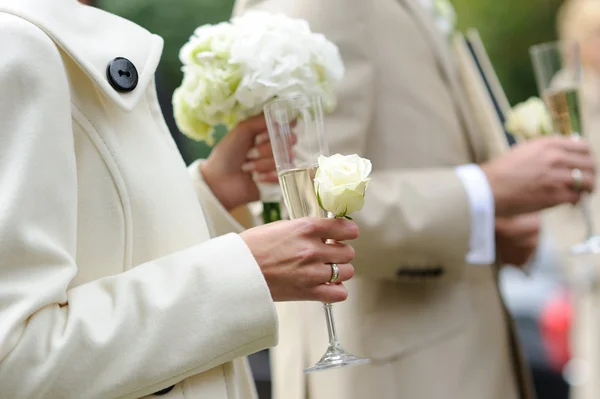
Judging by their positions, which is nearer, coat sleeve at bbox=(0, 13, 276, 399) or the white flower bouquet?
coat sleeve at bbox=(0, 13, 276, 399)

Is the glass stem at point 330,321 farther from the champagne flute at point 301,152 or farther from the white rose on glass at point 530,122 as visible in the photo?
the white rose on glass at point 530,122

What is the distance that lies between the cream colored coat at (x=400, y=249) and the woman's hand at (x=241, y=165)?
0.29 m

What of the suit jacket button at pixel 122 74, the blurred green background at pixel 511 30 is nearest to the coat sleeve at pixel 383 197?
the suit jacket button at pixel 122 74

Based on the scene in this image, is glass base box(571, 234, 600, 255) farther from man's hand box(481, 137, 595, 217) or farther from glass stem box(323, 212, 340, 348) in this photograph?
glass stem box(323, 212, 340, 348)

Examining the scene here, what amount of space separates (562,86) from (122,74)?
1.53 meters

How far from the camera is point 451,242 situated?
2.51m

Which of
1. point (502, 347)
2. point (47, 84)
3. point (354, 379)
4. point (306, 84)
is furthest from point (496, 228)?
point (47, 84)

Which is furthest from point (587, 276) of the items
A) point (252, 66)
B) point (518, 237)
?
point (252, 66)

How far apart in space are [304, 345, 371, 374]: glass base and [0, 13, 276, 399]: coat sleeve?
192 mm

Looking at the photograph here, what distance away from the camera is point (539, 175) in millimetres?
2568

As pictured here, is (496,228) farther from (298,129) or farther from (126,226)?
(126,226)

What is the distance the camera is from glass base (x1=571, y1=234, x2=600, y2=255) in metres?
2.66

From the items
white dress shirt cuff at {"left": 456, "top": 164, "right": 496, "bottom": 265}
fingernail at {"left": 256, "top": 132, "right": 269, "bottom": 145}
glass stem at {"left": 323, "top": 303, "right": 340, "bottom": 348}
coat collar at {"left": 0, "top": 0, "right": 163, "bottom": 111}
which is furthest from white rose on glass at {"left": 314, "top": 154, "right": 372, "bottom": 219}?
white dress shirt cuff at {"left": 456, "top": 164, "right": 496, "bottom": 265}

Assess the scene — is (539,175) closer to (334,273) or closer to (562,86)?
(562,86)
